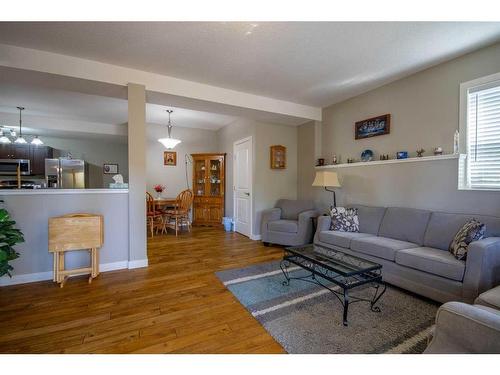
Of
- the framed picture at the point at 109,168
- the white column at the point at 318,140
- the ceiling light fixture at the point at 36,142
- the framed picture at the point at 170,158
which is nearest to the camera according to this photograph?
the white column at the point at 318,140

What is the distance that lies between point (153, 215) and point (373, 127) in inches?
173

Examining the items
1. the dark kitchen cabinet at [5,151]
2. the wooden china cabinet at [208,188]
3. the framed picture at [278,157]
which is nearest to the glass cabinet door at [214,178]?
the wooden china cabinet at [208,188]

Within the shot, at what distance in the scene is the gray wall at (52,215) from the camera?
2.52 meters

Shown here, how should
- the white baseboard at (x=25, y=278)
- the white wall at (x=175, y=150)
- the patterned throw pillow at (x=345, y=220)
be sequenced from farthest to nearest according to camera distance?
the white wall at (x=175, y=150)
the patterned throw pillow at (x=345, y=220)
the white baseboard at (x=25, y=278)

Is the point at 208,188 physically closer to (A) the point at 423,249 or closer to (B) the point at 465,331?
(A) the point at 423,249

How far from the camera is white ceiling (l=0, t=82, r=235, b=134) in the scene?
12.2 ft

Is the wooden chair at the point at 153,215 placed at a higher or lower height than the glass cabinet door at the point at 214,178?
lower

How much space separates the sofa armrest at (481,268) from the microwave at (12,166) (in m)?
7.81

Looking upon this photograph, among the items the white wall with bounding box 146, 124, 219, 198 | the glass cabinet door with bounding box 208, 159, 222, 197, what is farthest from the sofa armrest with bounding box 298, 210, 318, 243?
Answer: the white wall with bounding box 146, 124, 219, 198

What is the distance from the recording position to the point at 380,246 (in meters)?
2.46

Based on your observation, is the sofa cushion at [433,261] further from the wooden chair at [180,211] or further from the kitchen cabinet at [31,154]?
the kitchen cabinet at [31,154]

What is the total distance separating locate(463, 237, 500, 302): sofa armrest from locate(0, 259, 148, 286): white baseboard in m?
3.36

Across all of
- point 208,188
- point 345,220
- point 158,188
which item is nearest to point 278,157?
point 345,220

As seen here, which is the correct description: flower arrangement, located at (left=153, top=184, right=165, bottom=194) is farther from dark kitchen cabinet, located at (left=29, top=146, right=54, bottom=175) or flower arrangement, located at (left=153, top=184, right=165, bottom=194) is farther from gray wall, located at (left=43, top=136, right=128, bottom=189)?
dark kitchen cabinet, located at (left=29, top=146, right=54, bottom=175)
